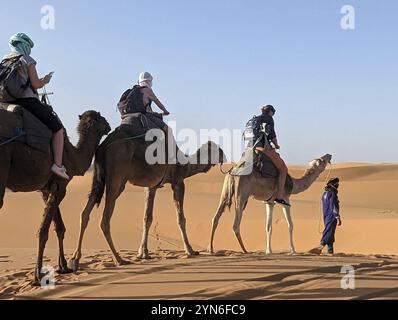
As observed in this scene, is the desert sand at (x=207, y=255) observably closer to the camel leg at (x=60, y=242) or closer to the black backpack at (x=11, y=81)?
the camel leg at (x=60, y=242)

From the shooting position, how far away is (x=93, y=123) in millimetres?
8773

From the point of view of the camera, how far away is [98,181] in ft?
29.5

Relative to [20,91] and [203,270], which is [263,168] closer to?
[203,270]

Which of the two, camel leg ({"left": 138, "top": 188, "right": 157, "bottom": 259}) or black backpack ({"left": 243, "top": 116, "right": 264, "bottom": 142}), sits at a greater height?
black backpack ({"left": 243, "top": 116, "right": 264, "bottom": 142})

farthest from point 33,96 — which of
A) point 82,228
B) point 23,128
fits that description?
point 82,228

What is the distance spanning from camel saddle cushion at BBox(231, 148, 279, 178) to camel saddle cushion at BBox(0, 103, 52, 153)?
17.4 feet

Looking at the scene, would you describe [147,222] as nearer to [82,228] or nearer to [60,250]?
[82,228]

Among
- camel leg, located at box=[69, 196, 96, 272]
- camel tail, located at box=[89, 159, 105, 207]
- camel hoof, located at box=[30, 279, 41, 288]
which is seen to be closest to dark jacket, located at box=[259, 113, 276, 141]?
camel tail, located at box=[89, 159, 105, 207]

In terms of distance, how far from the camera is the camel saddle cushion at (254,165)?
453 inches

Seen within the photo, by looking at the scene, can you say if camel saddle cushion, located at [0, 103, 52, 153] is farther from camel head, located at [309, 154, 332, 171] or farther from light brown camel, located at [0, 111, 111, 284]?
camel head, located at [309, 154, 332, 171]

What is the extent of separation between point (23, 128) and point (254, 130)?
603 centimetres

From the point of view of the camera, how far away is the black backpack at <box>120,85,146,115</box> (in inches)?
390

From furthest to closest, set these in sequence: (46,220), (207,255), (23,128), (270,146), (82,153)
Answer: (270,146) < (207,255) < (82,153) < (46,220) < (23,128)

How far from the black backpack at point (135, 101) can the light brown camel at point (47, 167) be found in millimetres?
1033
